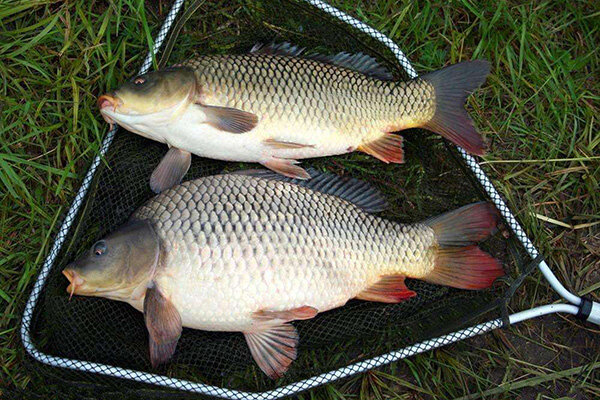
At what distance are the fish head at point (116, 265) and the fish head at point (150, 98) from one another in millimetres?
389

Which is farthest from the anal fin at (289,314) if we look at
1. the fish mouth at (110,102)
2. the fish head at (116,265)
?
the fish mouth at (110,102)

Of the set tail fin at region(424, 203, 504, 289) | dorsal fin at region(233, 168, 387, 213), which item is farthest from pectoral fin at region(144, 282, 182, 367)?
tail fin at region(424, 203, 504, 289)

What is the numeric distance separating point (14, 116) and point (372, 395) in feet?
5.41

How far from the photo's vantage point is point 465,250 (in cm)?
204

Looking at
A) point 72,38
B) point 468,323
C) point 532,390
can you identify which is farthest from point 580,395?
point 72,38

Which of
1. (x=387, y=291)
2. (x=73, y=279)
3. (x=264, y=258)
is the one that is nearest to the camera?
(x=73, y=279)

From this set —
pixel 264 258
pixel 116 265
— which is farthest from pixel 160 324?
pixel 264 258

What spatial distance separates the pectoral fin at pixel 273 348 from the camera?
6.39 ft

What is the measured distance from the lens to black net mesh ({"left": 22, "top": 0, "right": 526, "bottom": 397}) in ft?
6.35

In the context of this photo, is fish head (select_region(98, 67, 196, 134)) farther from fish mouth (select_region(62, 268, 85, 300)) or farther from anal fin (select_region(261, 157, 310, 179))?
fish mouth (select_region(62, 268, 85, 300))

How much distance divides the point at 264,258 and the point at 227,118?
48 cm

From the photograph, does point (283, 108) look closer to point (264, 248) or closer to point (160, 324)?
point (264, 248)

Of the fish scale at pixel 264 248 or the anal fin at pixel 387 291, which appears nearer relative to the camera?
the fish scale at pixel 264 248

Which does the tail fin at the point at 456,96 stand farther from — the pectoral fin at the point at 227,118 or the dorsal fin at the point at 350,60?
the pectoral fin at the point at 227,118
